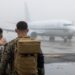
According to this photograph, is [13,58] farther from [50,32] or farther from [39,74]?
[50,32]

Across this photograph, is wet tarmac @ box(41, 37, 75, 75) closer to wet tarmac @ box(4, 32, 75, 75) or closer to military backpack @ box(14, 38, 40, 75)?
wet tarmac @ box(4, 32, 75, 75)

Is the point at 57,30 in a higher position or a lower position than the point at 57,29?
lower

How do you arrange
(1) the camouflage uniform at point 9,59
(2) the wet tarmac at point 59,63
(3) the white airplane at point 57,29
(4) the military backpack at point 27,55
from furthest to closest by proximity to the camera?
(3) the white airplane at point 57,29, (2) the wet tarmac at point 59,63, (1) the camouflage uniform at point 9,59, (4) the military backpack at point 27,55

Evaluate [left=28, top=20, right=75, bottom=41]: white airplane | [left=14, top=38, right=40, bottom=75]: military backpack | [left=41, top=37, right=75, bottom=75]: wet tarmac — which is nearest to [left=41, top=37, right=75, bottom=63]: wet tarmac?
[left=41, top=37, right=75, bottom=75]: wet tarmac

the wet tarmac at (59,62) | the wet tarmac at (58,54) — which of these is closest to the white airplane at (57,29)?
the wet tarmac at (58,54)

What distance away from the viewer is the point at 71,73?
11.4 m

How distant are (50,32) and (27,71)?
3723cm

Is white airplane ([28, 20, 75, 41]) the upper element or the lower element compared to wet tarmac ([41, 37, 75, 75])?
upper

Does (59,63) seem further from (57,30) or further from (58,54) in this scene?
(57,30)

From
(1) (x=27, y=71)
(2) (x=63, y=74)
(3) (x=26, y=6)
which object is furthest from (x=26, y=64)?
(3) (x=26, y=6)

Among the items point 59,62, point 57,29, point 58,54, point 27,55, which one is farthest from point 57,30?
point 27,55

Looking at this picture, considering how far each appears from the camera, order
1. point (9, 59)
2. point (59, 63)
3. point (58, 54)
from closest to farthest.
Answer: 1. point (9, 59)
2. point (59, 63)
3. point (58, 54)

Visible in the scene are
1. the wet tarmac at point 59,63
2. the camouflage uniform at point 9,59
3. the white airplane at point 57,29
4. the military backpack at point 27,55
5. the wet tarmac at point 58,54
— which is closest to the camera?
the military backpack at point 27,55

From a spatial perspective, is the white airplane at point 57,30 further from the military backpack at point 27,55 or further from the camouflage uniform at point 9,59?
the military backpack at point 27,55
